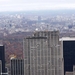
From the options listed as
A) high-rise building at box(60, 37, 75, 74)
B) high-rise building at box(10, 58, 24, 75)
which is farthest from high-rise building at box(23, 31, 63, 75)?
high-rise building at box(60, 37, 75, 74)

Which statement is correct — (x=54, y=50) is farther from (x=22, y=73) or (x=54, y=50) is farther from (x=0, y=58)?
(x=0, y=58)

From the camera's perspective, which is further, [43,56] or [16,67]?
[16,67]

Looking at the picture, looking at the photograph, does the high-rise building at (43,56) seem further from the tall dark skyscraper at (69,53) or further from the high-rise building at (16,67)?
the tall dark skyscraper at (69,53)

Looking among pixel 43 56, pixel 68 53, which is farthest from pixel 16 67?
pixel 68 53

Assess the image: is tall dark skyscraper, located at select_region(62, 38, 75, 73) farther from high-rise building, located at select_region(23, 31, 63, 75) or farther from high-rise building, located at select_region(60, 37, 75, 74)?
high-rise building, located at select_region(23, 31, 63, 75)

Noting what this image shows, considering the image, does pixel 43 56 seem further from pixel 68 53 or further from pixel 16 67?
pixel 68 53

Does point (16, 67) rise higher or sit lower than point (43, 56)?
lower

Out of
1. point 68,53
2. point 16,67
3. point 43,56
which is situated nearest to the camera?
point 43,56

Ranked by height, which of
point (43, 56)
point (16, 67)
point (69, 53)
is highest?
point (43, 56)
